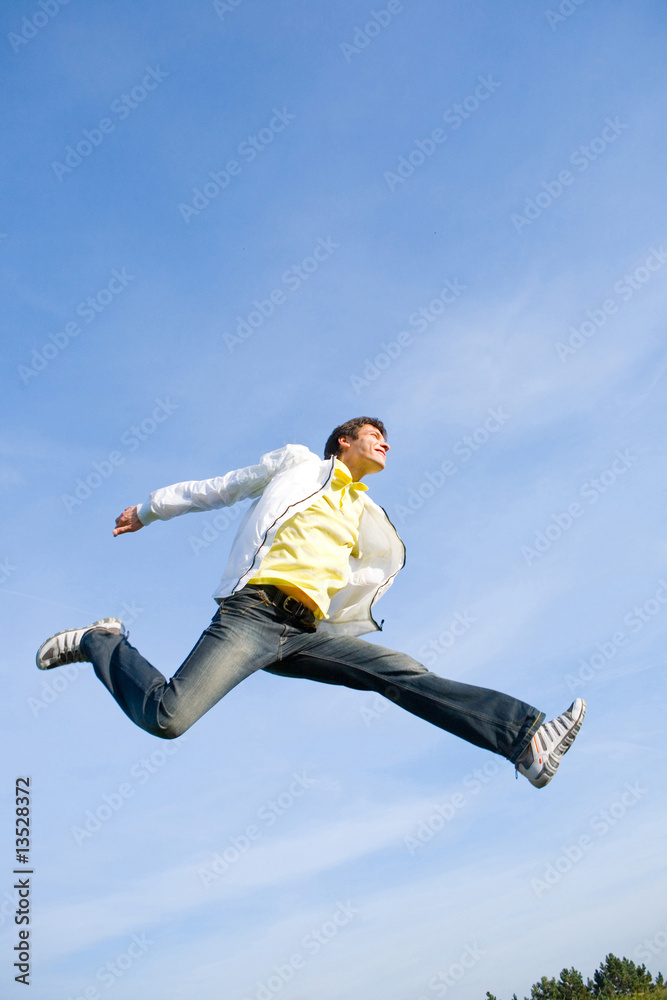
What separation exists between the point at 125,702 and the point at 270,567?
1.09 m

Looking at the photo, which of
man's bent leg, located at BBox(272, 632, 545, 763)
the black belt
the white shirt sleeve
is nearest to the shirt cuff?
the white shirt sleeve

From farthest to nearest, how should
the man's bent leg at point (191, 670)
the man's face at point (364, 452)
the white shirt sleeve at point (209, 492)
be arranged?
the man's face at point (364, 452), the white shirt sleeve at point (209, 492), the man's bent leg at point (191, 670)

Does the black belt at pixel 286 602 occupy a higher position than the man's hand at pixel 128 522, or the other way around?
the man's hand at pixel 128 522

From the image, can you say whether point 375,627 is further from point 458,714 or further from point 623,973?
point 623,973

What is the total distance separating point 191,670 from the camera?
4.25 metres

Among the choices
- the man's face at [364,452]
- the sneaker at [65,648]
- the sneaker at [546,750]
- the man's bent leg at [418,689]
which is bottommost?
the sneaker at [546,750]

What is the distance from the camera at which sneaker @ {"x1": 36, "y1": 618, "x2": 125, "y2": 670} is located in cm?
478

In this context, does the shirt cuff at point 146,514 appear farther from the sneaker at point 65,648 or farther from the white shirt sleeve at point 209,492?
the sneaker at point 65,648

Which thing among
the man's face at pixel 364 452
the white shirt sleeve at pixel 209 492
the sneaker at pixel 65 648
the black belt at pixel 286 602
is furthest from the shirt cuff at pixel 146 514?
the man's face at pixel 364 452

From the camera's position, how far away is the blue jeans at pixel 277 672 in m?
4.20

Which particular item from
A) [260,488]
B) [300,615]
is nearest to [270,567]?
[300,615]

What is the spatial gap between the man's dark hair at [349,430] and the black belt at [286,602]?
1358mm

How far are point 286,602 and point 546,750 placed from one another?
163cm

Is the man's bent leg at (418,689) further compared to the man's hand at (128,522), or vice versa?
the man's hand at (128,522)
